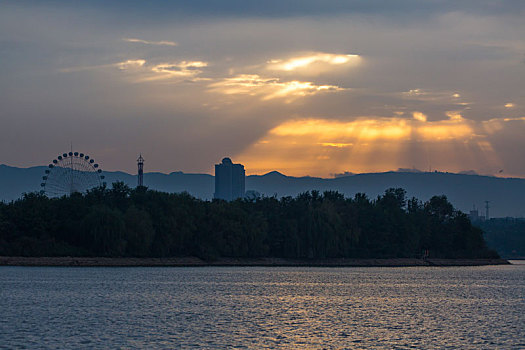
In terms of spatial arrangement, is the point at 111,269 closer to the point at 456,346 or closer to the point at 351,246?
the point at 351,246

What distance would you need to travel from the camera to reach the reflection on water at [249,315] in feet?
141

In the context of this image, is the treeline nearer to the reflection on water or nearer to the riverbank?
the riverbank

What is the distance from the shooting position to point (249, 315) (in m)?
55.7

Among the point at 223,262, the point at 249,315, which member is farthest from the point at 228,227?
the point at 249,315

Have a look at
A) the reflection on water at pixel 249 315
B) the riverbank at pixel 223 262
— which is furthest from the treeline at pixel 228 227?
the reflection on water at pixel 249 315

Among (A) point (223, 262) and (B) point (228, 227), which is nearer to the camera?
(B) point (228, 227)

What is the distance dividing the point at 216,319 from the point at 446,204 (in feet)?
421

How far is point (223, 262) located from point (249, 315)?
273ft

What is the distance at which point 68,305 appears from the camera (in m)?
59.7

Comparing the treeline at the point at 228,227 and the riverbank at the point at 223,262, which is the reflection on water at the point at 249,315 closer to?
the riverbank at the point at 223,262

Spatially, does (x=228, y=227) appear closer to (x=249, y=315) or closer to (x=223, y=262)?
(x=223, y=262)

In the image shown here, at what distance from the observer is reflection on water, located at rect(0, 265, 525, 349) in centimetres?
4306

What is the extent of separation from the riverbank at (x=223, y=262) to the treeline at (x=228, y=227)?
103cm

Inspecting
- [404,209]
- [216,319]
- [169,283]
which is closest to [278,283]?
[169,283]
